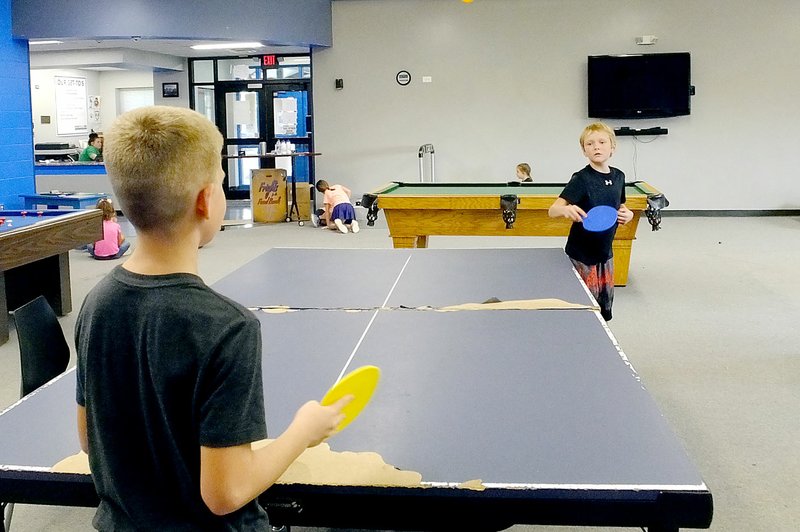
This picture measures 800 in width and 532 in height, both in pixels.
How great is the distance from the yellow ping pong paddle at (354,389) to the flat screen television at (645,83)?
9630mm

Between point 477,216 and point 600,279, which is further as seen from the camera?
point 477,216

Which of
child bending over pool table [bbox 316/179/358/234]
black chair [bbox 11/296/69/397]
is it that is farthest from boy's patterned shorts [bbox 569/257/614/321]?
child bending over pool table [bbox 316/179/358/234]

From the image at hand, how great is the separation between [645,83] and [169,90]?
7.66 meters

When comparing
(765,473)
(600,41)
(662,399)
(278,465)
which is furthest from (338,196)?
(278,465)

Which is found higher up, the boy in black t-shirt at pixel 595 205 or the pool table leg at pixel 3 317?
the boy in black t-shirt at pixel 595 205

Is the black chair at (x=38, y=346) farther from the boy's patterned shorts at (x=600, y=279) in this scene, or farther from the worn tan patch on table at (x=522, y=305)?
the boy's patterned shorts at (x=600, y=279)

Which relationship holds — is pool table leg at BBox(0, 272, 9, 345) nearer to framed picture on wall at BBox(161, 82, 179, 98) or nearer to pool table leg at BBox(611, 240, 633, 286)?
pool table leg at BBox(611, 240, 633, 286)

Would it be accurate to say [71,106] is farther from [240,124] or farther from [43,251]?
[43,251]

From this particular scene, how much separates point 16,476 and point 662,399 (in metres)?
2.99

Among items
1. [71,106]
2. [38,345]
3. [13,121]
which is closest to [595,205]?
[38,345]

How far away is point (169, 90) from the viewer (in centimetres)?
1391

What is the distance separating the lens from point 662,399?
3.83 metres

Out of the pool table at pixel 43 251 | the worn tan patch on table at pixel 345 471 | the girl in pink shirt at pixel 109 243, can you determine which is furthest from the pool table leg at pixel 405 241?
the worn tan patch on table at pixel 345 471

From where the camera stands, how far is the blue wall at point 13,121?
323 inches
